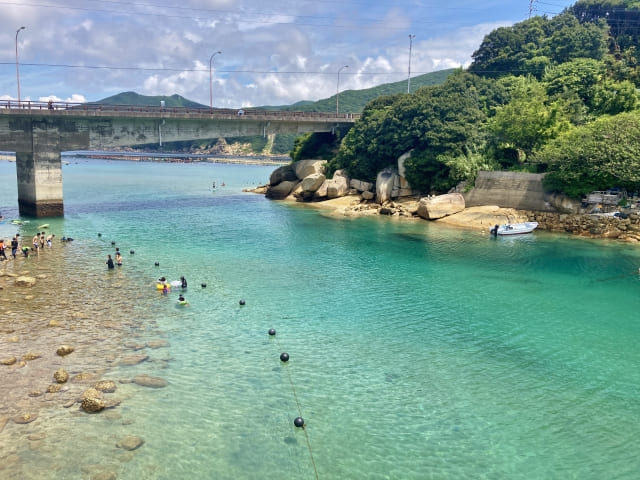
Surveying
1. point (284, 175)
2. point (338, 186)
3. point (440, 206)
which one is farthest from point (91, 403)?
point (284, 175)

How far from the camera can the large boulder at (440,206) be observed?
201 feet

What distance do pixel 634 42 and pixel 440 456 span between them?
106m

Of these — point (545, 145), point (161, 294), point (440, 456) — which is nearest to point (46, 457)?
point (440, 456)

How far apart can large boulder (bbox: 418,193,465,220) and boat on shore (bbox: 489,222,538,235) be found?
7930 millimetres

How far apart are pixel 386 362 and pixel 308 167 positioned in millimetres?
62579

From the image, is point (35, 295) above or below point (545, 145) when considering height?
below

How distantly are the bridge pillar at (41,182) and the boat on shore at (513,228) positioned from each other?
5108cm

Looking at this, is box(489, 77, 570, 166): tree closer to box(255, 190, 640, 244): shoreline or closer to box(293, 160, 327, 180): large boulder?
box(255, 190, 640, 244): shoreline

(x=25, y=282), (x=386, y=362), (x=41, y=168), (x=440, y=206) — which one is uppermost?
(x=41, y=168)

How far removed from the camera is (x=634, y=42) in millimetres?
94000

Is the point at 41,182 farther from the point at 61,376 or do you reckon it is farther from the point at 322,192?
the point at 61,376

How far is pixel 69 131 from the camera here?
59.2 m

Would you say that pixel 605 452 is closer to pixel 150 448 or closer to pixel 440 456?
pixel 440 456

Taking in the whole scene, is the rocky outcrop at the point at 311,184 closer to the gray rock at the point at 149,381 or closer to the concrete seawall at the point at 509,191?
the concrete seawall at the point at 509,191
